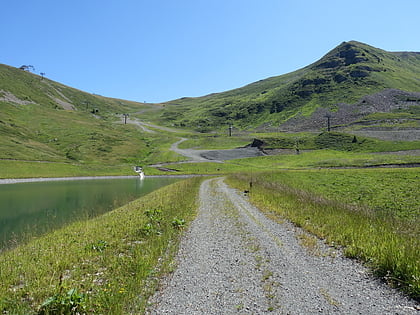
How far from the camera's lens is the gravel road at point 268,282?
6578 millimetres

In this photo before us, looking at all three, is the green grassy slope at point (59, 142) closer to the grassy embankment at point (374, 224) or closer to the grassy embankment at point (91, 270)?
the grassy embankment at point (91, 270)

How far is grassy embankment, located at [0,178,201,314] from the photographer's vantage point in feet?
21.2

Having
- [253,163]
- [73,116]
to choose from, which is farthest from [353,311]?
[73,116]

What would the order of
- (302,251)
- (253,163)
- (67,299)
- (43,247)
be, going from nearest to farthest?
(67,299)
(302,251)
(43,247)
(253,163)

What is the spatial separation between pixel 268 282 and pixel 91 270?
6213mm

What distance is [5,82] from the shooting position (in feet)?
636

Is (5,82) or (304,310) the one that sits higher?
(5,82)

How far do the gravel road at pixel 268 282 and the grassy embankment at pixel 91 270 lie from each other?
2.84ft

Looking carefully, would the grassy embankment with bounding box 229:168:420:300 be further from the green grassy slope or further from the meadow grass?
the green grassy slope

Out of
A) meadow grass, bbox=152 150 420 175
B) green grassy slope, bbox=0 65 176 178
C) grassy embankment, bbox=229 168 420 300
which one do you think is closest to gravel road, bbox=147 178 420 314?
grassy embankment, bbox=229 168 420 300

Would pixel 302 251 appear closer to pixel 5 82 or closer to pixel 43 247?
pixel 43 247

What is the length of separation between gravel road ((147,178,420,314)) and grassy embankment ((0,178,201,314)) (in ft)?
2.84

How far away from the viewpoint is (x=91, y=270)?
920 cm

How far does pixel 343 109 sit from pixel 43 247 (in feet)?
635
